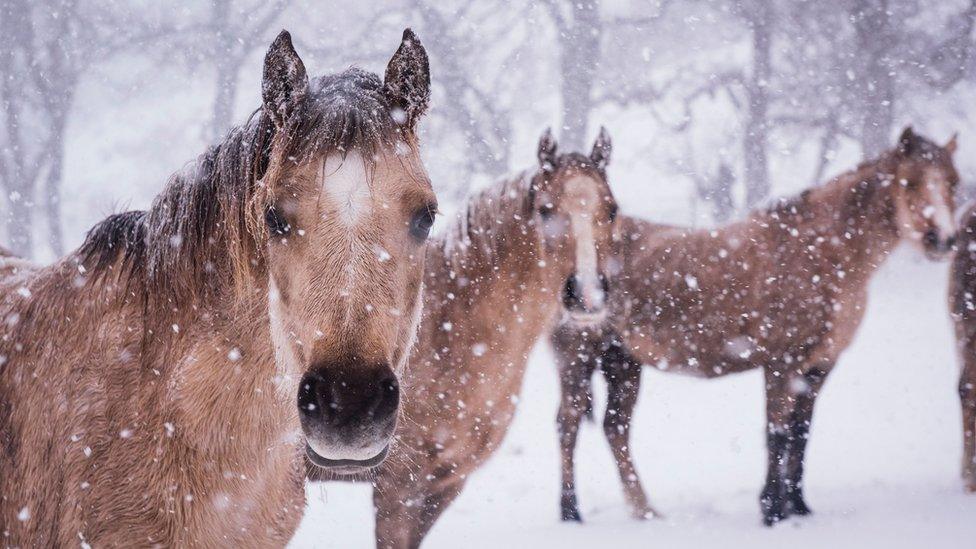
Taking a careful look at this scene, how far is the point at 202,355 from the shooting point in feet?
5.11

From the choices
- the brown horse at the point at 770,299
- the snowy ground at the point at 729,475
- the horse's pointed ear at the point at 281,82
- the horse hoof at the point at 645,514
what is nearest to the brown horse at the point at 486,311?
the snowy ground at the point at 729,475

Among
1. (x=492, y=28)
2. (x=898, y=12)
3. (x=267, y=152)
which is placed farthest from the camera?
(x=492, y=28)

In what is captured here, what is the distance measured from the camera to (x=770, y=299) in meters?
4.33

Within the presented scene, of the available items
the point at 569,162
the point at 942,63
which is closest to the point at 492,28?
the point at 942,63

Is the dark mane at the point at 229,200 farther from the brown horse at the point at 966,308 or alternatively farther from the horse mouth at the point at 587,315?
the brown horse at the point at 966,308

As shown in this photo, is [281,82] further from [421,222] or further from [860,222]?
[860,222]

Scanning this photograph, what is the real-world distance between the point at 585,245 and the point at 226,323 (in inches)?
77.4

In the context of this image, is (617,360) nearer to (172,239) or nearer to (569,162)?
(569,162)

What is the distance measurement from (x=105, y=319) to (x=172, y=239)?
265 millimetres

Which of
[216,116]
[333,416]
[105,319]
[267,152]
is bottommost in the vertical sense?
[333,416]

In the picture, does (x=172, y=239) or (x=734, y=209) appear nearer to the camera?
(x=172, y=239)

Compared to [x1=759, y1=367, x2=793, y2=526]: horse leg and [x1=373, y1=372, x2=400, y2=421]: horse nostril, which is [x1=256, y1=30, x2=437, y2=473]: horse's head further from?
[x1=759, y1=367, x2=793, y2=526]: horse leg

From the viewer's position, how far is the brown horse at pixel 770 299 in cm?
416

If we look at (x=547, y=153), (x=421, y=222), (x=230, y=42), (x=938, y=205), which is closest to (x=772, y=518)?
(x=938, y=205)
